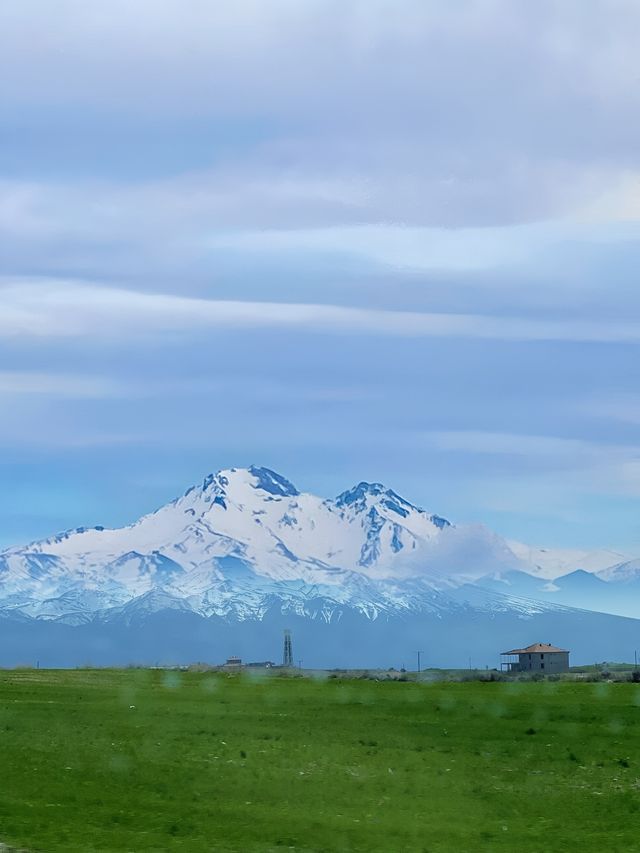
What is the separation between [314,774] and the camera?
47906 mm

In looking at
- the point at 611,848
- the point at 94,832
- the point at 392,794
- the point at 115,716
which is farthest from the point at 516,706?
the point at 94,832

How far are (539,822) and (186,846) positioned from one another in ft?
38.1

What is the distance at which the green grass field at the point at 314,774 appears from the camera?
39.4 meters

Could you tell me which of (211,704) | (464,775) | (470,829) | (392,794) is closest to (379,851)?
(470,829)

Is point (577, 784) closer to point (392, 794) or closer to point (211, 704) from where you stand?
point (392, 794)

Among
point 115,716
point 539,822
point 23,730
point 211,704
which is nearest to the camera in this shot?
point 539,822

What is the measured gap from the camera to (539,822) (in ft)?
142

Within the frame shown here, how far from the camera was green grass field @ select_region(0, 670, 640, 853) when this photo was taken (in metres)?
39.4

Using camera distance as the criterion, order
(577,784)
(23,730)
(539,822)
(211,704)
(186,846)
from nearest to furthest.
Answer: (186,846), (539,822), (577,784), (23,730), (211,704)

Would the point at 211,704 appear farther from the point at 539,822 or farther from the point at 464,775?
the point at 539,822

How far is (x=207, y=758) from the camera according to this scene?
162 ft

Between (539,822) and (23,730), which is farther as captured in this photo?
(23,730)

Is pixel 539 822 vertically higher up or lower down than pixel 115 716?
lower down

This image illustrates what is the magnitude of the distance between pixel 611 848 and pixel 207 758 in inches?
582
